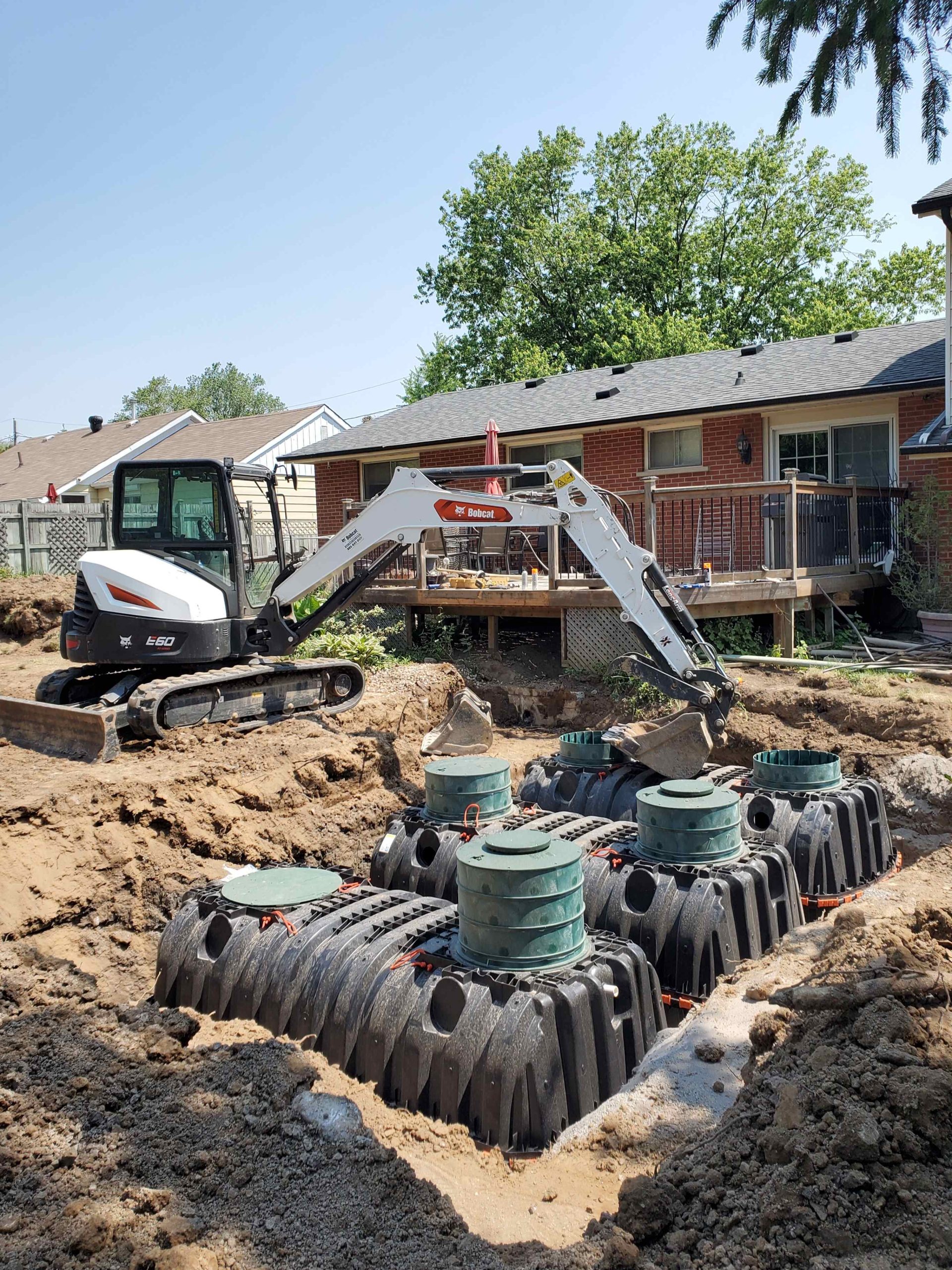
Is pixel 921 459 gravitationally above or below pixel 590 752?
above

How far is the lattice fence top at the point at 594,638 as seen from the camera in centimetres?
1220

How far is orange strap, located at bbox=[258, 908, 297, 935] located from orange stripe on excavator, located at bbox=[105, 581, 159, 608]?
4988 mm

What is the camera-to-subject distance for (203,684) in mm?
9789

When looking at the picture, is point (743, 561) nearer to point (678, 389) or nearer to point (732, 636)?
point (732, 636)

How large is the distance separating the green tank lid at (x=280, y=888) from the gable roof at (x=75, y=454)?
30.7m

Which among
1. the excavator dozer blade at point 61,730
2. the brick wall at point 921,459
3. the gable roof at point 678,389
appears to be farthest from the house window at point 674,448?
the excavator dozer blade at point 61,730

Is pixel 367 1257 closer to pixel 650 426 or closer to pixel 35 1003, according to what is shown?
pixel 35 1003

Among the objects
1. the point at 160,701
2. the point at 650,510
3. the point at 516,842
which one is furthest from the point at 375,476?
the point at 516,842

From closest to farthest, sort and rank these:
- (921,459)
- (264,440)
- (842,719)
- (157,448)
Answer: (842,719)
(921,459)
(264,440)
(157,448)

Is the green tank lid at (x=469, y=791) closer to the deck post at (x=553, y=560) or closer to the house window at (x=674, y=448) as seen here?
the deck post at (x=553, y=560)

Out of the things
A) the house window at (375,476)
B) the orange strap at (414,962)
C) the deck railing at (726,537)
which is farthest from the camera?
the house window at (375,476)

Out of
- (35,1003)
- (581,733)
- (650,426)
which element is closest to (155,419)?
(650,426)

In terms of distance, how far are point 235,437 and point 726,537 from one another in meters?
25.8

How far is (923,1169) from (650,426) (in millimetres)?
14773
